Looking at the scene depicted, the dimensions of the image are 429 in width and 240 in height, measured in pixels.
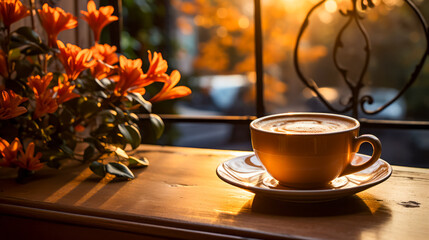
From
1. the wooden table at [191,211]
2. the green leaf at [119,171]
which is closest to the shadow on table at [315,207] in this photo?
the wooden table at [191,211]

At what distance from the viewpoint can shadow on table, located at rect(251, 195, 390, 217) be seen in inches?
24.1

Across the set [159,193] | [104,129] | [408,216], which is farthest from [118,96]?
[408,216]

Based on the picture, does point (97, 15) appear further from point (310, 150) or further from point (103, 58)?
point (310, 150)

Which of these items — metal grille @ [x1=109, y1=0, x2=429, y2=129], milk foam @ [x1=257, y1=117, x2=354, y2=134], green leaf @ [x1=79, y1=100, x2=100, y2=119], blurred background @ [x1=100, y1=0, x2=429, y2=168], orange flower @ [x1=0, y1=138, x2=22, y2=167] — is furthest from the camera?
blurred background @ [x1=100, y1=0, x2=429, y2=168]

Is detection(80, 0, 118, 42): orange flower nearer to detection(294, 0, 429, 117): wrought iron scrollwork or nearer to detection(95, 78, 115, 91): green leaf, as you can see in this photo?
detection(95, 78, 115, 91): green leaf

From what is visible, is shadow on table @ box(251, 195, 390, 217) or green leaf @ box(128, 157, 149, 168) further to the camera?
green leaf @ box(128, 157, 149, 168)

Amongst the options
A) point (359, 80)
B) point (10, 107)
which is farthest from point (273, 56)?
point (10, 107)

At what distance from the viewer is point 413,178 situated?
0.77 metres

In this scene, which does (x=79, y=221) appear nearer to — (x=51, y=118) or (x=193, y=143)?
(x=51, y=118)

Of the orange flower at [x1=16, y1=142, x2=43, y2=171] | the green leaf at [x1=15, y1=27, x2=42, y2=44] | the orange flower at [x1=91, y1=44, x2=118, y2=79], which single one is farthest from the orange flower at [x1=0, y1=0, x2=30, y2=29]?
the orange flower at [x1=16, y1=142, x2=43, y2=171]

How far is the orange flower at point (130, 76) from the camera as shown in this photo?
80 centimetres

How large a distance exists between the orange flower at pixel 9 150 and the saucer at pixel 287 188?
382 mm

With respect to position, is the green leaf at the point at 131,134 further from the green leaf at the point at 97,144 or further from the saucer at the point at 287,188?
the saucer at the point at 287,188

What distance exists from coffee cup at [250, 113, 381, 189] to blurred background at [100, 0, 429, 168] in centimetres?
52
